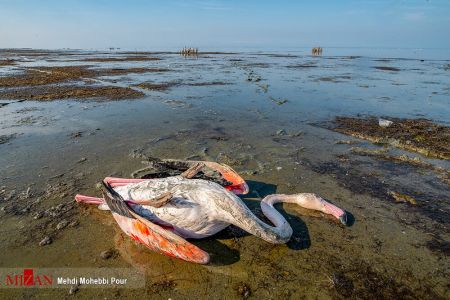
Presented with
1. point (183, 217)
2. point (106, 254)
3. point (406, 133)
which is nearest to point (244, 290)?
point (183, 217)

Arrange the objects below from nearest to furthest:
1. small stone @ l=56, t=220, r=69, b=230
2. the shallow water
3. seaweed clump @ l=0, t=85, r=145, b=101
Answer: the shallow water < small stone @ l=56, t=220, r=69, b=230 < seaweed clump @ l=0, t=85, r=145, b=101

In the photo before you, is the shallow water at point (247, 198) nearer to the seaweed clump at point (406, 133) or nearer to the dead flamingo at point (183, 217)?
the dead flamingo at point (183, 217)

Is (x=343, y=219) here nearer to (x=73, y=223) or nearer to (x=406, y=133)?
(x=73, y=223)

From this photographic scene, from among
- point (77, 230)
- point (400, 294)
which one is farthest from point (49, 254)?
point (400, 294)

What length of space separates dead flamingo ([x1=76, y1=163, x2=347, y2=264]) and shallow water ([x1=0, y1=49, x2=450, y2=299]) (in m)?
0.28

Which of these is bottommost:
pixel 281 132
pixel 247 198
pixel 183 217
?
pixel 247 198

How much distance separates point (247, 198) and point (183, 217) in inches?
71.6

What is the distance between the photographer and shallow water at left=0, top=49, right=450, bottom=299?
12.3 feet

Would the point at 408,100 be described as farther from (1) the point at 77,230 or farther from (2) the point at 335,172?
(1) the point at 77,230

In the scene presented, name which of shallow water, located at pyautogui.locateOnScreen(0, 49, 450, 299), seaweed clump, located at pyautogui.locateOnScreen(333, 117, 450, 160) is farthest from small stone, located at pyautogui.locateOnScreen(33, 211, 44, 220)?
seaweed clump, located at pyautogui.locateOnScreen(333, 117, 450, 160)

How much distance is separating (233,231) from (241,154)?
11.1ft

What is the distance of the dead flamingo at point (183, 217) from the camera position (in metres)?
3.80

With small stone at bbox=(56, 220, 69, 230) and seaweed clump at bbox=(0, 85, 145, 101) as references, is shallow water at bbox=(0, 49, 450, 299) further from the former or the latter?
seaweed clump at bbox=(0, 85, 145, 101)

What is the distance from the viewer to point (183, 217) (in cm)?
409
